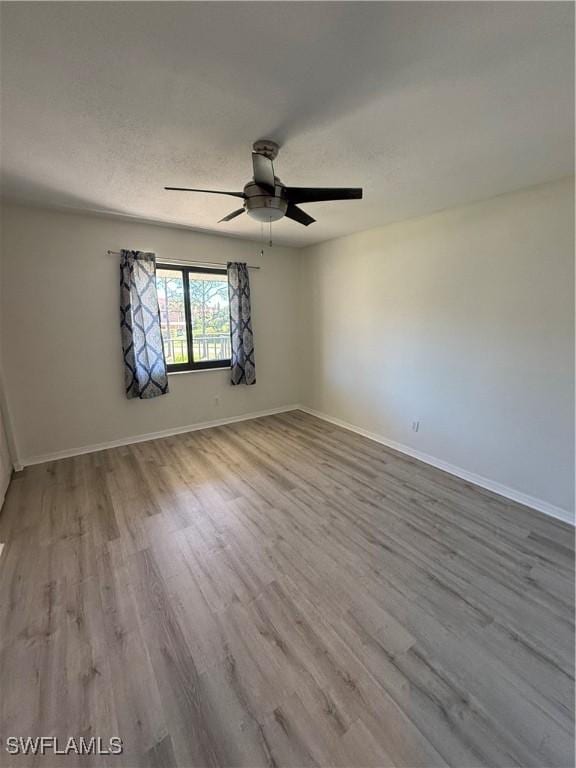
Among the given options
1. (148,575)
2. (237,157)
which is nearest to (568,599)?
(148,575)

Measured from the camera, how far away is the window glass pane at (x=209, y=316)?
4.02 meters

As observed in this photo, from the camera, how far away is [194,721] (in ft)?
3.77

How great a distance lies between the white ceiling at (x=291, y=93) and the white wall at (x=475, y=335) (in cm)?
41

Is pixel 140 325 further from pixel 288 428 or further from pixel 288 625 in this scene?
pixel 288 625

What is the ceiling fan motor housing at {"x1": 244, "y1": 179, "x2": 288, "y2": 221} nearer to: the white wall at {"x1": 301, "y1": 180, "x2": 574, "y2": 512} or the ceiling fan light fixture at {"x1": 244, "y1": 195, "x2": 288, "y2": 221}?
the ceiling fan light fixture at {"x1": 244, "y1": 195, "x2": 288, "y2": 221}

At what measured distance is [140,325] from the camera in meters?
3.50

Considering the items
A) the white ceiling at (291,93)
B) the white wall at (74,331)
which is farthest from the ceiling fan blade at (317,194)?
the white wall at (74,331)

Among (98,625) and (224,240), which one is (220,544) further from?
(224,240)

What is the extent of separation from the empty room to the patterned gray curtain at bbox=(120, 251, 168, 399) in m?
0.02

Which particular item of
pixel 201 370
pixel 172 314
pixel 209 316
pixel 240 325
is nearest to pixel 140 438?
pixel 201 370

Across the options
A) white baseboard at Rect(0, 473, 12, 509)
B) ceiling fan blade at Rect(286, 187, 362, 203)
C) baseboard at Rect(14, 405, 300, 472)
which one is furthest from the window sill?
ceiling fan blade at Rect(286, 187, 362, 203)

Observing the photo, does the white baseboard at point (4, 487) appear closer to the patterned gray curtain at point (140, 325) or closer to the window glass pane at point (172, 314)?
the patterned gray curtain at point (140, 325)

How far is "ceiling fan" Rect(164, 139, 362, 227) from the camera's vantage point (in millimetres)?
1784

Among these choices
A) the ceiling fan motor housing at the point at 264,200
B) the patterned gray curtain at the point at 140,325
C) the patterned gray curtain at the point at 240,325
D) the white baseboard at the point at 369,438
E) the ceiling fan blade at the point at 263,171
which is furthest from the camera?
the patterned gray curtain at the point at 240,325
